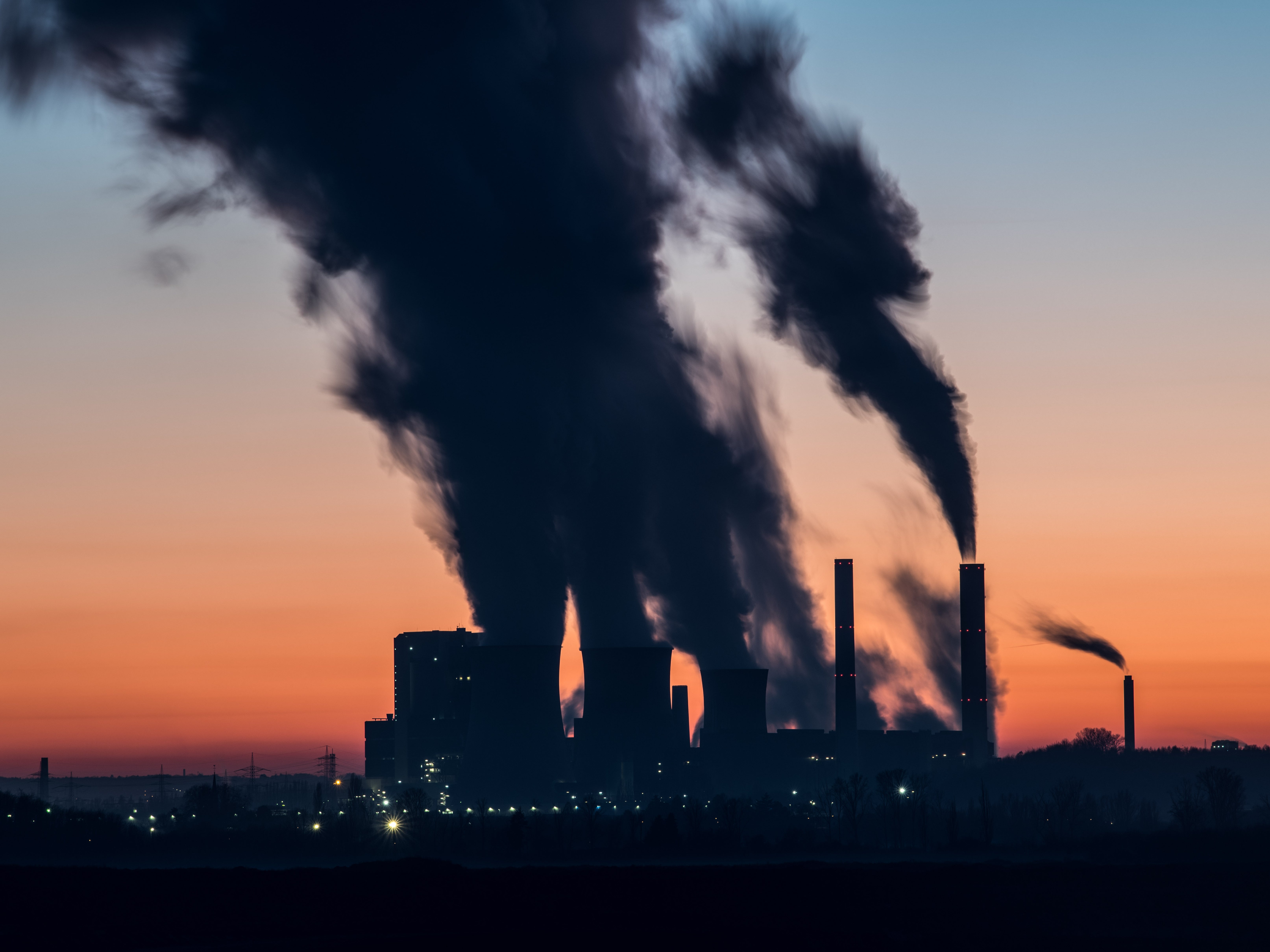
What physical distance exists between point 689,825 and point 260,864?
79.3ft

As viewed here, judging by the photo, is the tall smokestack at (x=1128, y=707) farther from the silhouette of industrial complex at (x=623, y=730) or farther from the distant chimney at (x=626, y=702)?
the distant chimney at (x=626, y=702)

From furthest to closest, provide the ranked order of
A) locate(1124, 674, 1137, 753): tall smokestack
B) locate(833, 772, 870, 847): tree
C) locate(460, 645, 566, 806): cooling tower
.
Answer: locate(1124, 674, 1137, 753): tall smokestack → locate(833, 772, 870, 847): tree → locate(460, 645, 566, 806): cooling tower

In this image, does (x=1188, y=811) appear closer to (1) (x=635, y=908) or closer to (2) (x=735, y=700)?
(2) (x=735, y=700)

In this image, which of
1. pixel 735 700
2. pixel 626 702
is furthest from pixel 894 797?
pixel 626 702

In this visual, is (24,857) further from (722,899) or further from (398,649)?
(398,649)

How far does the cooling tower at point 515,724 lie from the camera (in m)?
89.6

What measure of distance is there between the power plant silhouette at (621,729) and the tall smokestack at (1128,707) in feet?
0.36

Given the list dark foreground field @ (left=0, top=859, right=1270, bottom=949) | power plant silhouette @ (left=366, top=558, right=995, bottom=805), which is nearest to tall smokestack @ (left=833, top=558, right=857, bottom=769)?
power plant silhouette @ (left=366, top=558, right=995, bottom=805)

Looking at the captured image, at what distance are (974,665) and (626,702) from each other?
106 feet

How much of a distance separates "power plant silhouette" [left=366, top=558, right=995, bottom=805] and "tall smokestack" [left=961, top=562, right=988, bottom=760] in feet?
0.30

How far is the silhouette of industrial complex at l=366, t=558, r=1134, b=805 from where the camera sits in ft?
298

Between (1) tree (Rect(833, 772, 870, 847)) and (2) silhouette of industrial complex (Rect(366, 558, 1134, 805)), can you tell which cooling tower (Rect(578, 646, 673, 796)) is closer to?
(2) silhouette of industrial complex (Rect(366, 558, 1134, 805))

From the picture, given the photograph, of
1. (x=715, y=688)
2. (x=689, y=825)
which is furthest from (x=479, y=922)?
(x=715, y=688)

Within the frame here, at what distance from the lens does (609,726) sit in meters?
94.4
